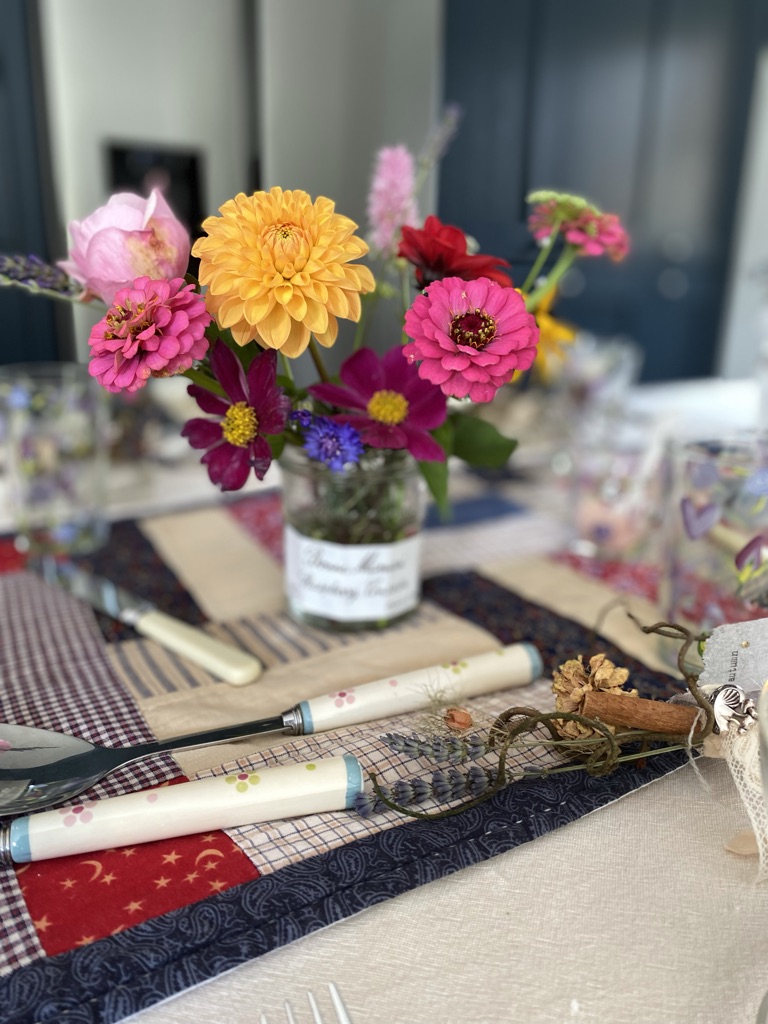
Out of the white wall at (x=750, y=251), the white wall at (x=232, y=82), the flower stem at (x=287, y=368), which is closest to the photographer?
the flower stem at (x=287, y=368)

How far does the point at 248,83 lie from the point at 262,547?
920 millimetres

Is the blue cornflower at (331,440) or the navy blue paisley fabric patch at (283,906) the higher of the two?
the blue cornflower at (331,440)

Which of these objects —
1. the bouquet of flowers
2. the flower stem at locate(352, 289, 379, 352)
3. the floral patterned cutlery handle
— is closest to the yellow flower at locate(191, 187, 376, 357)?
the bouquet of flowers

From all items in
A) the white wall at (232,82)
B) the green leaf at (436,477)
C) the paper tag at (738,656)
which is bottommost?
the paper tag at (738,656)

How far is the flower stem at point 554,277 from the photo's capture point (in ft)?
2.07

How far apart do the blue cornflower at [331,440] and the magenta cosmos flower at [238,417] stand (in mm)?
39

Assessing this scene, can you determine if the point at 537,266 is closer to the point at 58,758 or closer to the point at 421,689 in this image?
the point at 421,689

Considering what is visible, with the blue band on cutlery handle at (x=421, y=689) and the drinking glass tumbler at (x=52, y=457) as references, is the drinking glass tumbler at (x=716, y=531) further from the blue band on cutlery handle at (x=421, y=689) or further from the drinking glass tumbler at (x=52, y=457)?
the drinking glass tumbler at (x=52, y=457)

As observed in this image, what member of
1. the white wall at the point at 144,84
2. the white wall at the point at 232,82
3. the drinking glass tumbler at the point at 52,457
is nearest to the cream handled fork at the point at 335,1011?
the drinking glass tumbler at the point at 52,457

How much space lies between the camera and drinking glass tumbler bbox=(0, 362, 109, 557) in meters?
0.86

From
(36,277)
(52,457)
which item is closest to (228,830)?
(36,277)

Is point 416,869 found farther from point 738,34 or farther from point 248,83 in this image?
point 738,34

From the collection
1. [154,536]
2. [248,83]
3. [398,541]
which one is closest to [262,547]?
[154,536]

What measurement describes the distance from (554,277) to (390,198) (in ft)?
0.46
